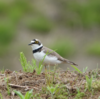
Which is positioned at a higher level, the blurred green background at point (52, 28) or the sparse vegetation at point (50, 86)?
the blurred green background at point (52, 28)

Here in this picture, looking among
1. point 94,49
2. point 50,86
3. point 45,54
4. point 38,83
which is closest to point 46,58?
point 45,54

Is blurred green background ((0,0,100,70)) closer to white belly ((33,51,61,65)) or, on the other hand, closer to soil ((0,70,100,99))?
white belly ((33,51,61,65))

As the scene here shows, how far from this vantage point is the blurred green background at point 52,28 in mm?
11148

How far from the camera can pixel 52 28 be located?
12.7 meters

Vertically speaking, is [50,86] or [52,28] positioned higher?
[52,28]

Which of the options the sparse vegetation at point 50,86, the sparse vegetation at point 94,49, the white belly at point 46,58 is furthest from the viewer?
the sparse vegetation at point 94,49

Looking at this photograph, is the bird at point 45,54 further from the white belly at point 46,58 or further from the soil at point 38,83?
the soil at point 38,83

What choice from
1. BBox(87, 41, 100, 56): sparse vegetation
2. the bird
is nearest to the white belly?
the bird

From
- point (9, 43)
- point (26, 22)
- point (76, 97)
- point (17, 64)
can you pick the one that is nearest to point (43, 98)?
point (76, 97)

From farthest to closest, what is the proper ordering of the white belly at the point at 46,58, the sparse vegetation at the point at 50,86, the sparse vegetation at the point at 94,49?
the sparse vegetation at the point at 94,49 < the white belly at the point at 46,58 < the sparse vegetation at the point at 50,86

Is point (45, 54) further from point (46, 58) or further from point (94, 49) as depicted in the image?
point (94, 49)

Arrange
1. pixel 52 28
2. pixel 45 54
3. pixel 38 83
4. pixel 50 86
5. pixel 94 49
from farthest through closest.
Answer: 1. pixel 52 28
2. pixel 94 49
3. pixel 45 54
4. pixel 38 83
5. pixel 50 86

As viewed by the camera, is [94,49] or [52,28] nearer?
Result: [94,49]

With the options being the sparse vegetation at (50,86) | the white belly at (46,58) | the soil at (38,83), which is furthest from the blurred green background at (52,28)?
the sparse vegetation at (50,86)
